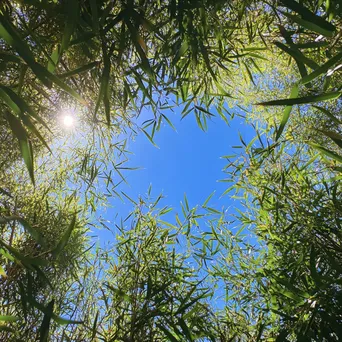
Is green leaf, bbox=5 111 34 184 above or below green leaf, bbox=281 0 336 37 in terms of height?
below

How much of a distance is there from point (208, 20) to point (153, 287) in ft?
4.40

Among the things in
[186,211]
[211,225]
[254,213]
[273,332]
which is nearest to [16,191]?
[186,211]

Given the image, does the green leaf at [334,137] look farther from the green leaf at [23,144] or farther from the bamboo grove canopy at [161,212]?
the green leaf at [23,144]

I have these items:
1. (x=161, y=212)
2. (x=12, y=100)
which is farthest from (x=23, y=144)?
(x=161, y=212)

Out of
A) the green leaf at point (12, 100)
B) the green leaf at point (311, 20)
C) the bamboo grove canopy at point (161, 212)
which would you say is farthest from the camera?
the bamboo grove canopy at point (161, 212)

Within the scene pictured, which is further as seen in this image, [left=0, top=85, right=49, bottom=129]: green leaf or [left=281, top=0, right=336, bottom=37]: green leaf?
[left=281, top=0, right=336, bottom=37]: green leaf

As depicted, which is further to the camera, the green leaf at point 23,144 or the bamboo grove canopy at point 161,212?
the bamboo grove canopy at point 161,212

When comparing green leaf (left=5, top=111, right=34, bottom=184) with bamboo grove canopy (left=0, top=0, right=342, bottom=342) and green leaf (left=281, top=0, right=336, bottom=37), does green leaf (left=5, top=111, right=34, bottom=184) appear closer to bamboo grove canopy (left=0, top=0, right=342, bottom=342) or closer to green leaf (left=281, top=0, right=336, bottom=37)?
bamboo grove canopy (left=0, top=0, right=342, bottom=342)

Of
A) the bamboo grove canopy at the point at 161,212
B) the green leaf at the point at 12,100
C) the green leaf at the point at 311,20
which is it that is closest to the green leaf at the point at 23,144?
the green leaf at the point at 12,100

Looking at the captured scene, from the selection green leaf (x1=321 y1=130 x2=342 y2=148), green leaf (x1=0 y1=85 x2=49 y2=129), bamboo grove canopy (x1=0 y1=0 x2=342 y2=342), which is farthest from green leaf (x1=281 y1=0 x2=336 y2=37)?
green leaf (x1=0 y1=85 x2=49 y2=129)

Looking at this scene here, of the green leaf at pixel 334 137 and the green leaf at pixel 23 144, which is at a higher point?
the green leaf at pixel 334 137

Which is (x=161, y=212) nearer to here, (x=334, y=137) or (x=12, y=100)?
(x=334, y=137)

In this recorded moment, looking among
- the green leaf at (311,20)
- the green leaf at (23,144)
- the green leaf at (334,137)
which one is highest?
the green leaf at (311,20)

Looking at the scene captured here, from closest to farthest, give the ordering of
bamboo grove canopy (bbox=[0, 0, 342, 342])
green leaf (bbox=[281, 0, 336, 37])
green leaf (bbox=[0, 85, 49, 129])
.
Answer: green leaf (bbox=[0, 85, 49, 129])
green leaf (bbox=[281, 0, 336, 37])
bamboo grove canopy (bbox=[0, 0, 342, 342])
